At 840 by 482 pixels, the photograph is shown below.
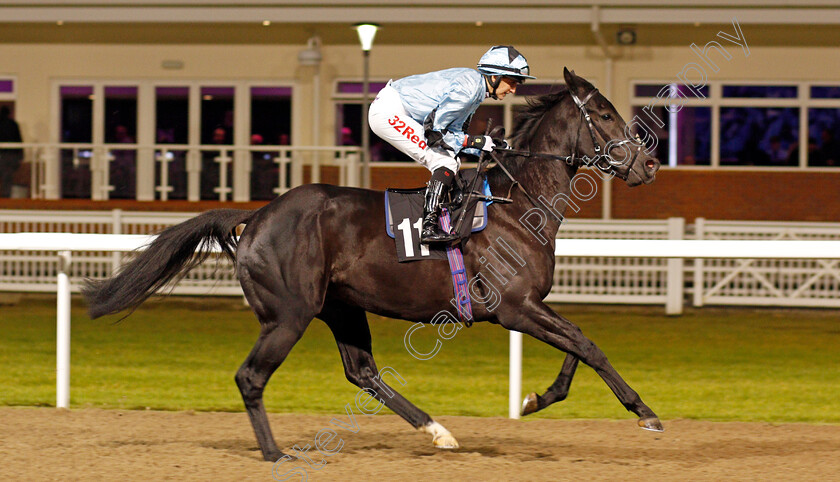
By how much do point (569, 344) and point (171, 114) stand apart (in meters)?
11.7

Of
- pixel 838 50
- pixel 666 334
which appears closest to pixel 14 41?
pixel 666 334

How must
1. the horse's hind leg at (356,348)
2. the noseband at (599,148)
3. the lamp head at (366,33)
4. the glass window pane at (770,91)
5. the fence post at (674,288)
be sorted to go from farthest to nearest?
the glass window pane at (770,91), the lamp head at (366,33), the fence post at (674,288), the horse's hind leg at (356,348), the noseband at (599,148)

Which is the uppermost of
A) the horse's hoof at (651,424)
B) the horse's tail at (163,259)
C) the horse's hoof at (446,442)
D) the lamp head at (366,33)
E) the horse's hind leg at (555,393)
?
the lamp head at (366,33)

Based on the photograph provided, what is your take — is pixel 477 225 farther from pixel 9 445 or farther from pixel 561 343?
pixel 9 445

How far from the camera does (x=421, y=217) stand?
4523mm

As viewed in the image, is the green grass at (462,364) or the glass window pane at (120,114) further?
the glass window pane at (120,114)

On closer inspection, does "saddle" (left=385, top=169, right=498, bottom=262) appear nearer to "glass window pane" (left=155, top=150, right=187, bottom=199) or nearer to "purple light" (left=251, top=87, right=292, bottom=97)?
"glass window pane" (left=155, top=150, right=187, bottom=199)

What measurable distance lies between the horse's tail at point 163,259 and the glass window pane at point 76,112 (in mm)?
10949

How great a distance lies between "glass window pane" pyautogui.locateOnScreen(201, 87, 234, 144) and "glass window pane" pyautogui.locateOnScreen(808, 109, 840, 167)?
26.2 ft

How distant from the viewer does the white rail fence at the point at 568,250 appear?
5453 millimetres

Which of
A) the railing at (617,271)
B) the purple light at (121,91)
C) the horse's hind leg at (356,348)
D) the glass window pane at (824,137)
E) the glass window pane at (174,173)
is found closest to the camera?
the horse's hind leg at (356,348)

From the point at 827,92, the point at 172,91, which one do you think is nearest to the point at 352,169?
the point at 172,91

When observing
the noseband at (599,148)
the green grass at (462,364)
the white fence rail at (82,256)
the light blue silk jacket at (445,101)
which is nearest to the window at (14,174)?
the white fence rail at (82,256)

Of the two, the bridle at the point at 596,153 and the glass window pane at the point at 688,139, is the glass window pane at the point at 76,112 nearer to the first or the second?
the glass window pane at the point at 688,139
